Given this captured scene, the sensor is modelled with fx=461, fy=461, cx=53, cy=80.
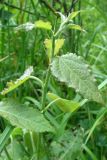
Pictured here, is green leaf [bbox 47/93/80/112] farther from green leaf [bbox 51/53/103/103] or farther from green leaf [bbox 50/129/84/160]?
green leaf [bbox 50/129/84/160]

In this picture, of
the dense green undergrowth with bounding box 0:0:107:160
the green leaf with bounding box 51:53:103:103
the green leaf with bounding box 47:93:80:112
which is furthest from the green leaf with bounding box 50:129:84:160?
the green leaf with bounding box 51:53:103:103

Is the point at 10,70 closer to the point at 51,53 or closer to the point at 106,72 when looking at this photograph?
the point at 106,72

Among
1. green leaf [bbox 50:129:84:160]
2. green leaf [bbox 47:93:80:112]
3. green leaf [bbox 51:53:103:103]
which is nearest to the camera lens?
green leaf [bbox 51:53:103:103]

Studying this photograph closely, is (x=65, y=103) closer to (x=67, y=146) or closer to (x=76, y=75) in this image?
(x=76, y=75)

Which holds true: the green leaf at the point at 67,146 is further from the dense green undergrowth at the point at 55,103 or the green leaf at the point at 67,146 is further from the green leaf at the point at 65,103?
the green leaf at the point at 65,103

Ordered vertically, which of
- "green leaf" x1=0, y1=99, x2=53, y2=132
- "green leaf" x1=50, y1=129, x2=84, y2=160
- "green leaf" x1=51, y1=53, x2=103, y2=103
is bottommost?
"green leaf" x1=50, y1=129, x2=84, y2=160
